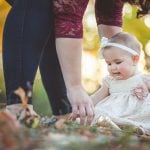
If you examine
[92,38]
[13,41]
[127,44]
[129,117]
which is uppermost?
[13,41]

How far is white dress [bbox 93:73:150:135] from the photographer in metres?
2.98

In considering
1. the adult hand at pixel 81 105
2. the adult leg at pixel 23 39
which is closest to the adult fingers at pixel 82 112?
the adult hand at pixel 81 105

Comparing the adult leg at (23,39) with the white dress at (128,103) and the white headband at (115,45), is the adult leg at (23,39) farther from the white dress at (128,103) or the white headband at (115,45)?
the white headband at (115,45)

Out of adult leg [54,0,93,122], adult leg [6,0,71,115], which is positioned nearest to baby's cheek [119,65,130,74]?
adult leg [6,0,71,115]

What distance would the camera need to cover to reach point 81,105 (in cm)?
234

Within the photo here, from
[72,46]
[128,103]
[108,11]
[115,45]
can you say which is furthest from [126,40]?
[72,46]

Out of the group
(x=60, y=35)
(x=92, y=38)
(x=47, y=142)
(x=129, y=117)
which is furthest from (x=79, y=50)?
(x=92, y=38)

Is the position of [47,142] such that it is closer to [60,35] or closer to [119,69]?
[60,35]

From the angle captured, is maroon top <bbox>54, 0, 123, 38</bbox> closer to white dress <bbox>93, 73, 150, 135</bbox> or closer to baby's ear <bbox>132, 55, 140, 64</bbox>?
white dress <bbox>93, 73, 150, 135</bbox>

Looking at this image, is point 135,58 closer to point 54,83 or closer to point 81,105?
point 54,83

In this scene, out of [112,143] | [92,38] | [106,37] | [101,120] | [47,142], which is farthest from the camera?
[92,38]

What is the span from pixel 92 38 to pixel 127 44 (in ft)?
15.8

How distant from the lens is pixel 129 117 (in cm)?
304

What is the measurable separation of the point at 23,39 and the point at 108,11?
825 millimetres
